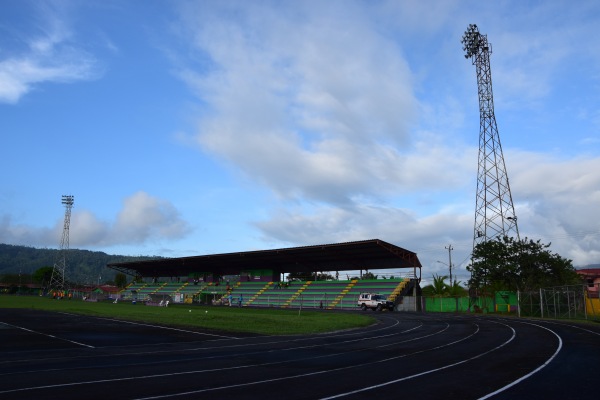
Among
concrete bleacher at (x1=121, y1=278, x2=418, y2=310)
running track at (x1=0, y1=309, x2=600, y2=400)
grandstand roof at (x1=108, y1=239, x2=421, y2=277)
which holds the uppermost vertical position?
grandstand roof at (x1=108, y1=239, x2=421, y2=277)

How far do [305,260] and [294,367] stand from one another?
66269 mm

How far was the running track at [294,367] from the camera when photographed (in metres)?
9.94

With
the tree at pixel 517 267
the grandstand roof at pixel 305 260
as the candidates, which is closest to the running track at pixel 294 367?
the tree at pixel 517 267

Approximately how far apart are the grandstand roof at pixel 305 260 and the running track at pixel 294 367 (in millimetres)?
42475

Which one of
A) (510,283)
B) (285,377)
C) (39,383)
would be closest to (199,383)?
(285,377)

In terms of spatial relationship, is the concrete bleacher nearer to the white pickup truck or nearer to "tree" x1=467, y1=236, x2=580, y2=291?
the white pickup truck

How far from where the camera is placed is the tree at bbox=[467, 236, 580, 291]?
49969 mm

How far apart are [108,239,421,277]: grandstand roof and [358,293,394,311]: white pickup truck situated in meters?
7.11

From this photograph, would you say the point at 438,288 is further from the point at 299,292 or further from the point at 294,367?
the point at 294,367

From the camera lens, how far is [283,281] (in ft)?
265

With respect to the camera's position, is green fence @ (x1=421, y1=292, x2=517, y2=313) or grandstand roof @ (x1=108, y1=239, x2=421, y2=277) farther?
grandstand roof @ (x1=108, y1=239, x2=421, y2=277)

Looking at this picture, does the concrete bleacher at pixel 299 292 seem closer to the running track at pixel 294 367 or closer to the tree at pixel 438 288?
the tree at pixel 438 288

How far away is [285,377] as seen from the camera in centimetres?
1175

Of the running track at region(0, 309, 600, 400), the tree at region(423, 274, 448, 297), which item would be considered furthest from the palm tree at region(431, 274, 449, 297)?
the running track at region(0, 309, 600, 400)
